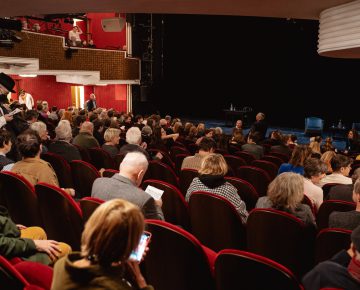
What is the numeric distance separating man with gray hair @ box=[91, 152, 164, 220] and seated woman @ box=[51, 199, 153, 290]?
113cm

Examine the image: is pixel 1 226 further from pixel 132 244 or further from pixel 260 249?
pixel 260 249

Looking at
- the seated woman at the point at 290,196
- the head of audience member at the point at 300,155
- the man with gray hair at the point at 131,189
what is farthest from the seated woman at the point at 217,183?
the head of audience member at the point at 300,155

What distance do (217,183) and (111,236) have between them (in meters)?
1.97

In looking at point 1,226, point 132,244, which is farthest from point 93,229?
point 1,226

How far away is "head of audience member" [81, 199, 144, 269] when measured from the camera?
133 cm

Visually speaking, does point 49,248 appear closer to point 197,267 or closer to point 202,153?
point 197,267

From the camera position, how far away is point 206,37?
16.2m

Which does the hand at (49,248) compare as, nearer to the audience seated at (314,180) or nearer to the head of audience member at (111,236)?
the head of audience member at (111,236)

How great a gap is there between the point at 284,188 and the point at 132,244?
1669mm

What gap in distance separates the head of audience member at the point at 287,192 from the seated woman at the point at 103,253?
64.0 inches

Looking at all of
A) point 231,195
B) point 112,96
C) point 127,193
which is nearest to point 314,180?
point 231,195

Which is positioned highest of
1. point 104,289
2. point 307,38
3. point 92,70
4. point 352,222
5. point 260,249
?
point 307,38

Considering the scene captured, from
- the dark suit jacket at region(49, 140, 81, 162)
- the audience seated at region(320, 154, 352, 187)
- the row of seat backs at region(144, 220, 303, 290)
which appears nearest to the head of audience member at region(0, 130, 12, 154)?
the dark suit jacket at region(49, 140, 81, 162)

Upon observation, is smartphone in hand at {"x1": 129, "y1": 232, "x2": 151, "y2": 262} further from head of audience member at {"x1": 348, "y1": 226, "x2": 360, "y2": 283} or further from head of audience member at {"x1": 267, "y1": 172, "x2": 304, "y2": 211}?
head of audience member at {"x1": 267, "y1": 172, "x2": 304, "y2": 211}
